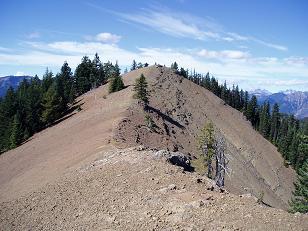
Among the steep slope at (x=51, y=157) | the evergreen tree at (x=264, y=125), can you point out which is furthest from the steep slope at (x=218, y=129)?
the evergreen tree at (x=264, y=125)

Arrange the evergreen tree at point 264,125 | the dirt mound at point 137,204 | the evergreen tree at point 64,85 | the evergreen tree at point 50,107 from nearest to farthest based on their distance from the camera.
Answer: the dirt mound at point 137,204 < the evergreen tree at point 50,107 < the evergreen tree at point 64,85 < the evergreen tree at point 264,125

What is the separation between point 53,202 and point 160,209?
9938 millimetres

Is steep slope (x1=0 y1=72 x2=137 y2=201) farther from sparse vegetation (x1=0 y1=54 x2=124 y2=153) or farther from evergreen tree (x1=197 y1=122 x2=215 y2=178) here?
sparse vegetation (x1=0 y1=54 x2=124 y2=153)

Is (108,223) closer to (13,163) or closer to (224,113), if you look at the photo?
(13,163)

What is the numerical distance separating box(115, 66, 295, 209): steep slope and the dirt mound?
24.0 metres

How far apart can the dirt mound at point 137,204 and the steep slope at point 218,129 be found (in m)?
24.0

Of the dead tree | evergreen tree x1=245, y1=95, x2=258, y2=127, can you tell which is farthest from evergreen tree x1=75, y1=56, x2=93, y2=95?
the dead tree

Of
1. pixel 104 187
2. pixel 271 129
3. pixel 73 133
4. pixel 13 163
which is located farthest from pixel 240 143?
pixel 104 187

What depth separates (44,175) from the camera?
38.5m

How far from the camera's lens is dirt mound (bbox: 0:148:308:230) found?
18766 millimetres

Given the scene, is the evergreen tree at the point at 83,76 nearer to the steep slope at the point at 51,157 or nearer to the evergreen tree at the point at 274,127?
the steep slope at the point at 51,157

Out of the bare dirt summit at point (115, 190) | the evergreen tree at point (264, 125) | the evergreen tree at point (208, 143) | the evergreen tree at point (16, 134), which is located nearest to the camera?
the bare dirt summit at point (115, 190)

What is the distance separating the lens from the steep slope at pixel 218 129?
6846 centimetres

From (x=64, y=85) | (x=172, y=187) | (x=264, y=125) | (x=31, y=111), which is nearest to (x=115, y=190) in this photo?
(x=172, y=187)
